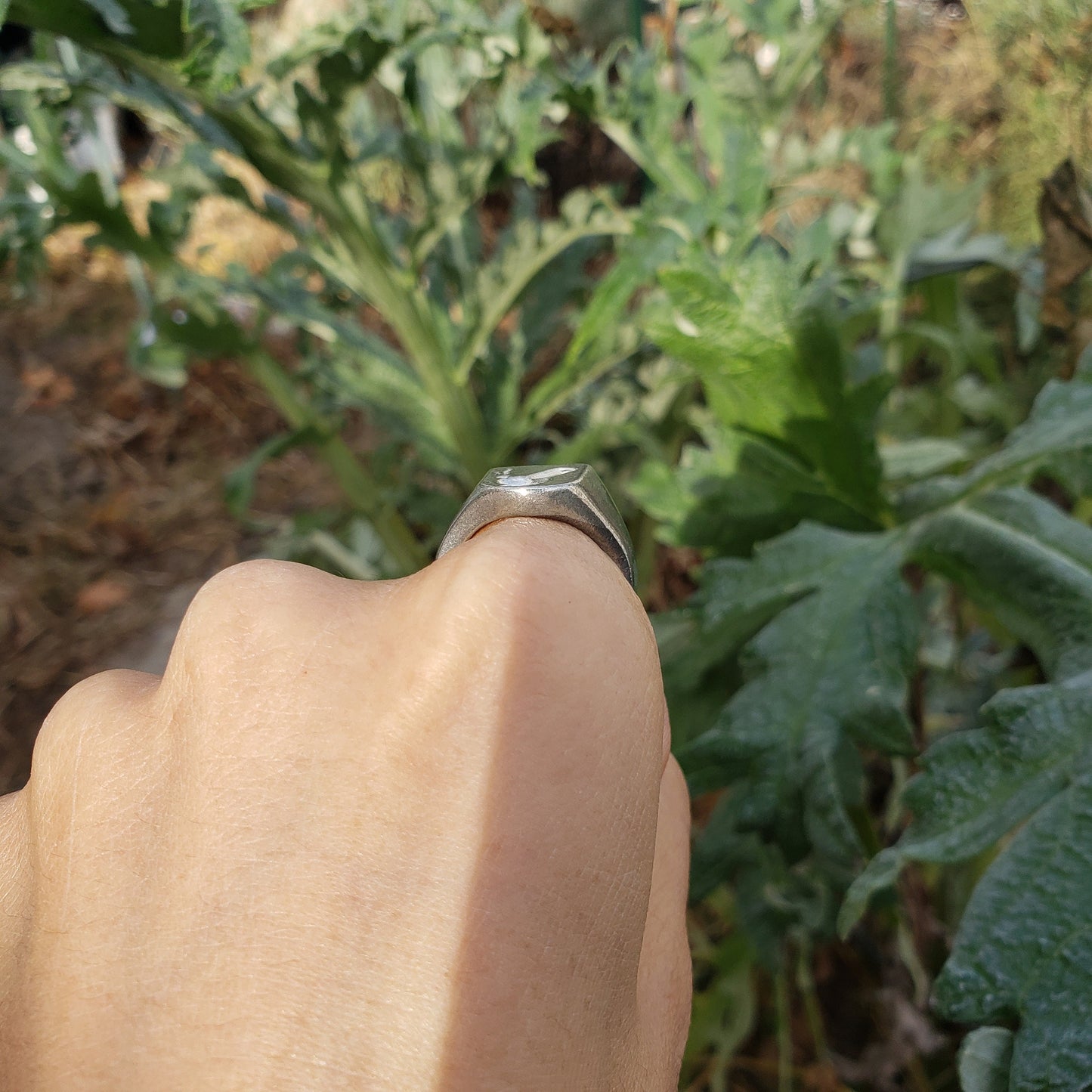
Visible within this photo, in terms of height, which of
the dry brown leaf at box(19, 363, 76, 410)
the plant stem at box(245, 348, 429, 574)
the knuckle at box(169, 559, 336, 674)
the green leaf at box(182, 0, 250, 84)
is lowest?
the dry brown leaf at box(19, 363, 76, 410)

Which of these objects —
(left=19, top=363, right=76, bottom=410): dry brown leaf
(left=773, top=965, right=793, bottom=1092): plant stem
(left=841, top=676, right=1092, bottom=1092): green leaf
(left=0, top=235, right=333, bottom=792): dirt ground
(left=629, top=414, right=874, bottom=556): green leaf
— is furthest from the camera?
(left=19, top=363, right=76, bottom=410): dry brown leaf

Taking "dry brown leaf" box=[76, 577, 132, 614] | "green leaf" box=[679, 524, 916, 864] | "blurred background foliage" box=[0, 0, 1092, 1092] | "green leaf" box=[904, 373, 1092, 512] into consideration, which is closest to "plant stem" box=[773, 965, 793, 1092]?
"blurred background foliage" box=[0, 0, 1092, 1092]

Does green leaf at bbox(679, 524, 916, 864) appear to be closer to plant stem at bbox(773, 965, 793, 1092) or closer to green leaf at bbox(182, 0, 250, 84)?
plant stem at bbox(773, 965, 793, 1092)

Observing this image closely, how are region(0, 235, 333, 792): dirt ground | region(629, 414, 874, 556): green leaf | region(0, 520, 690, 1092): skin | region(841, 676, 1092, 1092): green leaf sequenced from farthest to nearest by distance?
region(0, 235, 333, 792): dirt ground
region(629, 414, 874, 556): green leaf
region(841, 676, 1092, 1092): green leaf
region(0, 520, 690, 1092): skin

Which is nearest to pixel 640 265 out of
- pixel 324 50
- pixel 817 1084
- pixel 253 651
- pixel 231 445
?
pixel 324 50

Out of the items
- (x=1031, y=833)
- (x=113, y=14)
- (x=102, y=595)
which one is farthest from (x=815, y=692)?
(x=102, y=595)

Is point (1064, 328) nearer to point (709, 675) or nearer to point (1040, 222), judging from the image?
point (1040, 222)

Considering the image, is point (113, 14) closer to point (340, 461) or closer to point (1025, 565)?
point (340, 461)

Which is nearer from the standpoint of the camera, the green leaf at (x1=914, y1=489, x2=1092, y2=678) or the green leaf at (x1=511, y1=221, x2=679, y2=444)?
the green leaf at (x1=914, y1=489, x2=1092, y2=678)
